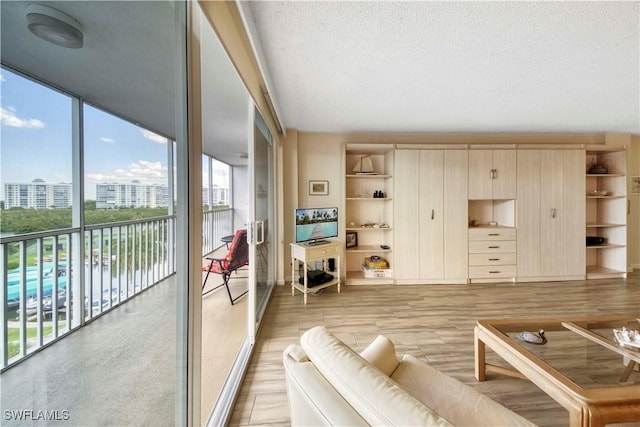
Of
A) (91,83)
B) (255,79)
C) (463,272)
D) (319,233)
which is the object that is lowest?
(463,272)

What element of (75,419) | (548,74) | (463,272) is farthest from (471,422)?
(463,272)

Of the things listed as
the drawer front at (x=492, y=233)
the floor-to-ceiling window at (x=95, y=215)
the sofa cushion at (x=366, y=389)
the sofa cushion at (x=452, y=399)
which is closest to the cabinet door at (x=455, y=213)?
the drawer front at (x=492, y=233)

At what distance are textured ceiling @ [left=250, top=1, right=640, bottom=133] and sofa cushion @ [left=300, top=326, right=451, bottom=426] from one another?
1764 millimetres

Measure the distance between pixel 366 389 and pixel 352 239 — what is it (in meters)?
3.27

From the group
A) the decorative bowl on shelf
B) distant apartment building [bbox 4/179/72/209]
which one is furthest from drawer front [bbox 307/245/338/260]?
the decorative bowl on shelf

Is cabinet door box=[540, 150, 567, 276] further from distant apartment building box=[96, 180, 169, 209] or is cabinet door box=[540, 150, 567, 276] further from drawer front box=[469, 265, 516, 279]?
distant apartment building box=[96, 180, 169, 209]

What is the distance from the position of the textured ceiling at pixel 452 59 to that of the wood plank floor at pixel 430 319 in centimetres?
218

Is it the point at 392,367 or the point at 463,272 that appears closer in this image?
the point at 392,367

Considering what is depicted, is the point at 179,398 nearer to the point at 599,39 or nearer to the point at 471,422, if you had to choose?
the point at 471,422

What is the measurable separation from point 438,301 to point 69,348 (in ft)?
11.0

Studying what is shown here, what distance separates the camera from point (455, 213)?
3.72m

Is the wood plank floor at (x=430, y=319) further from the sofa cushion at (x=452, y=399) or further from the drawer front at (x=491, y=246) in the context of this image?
the sofa cushion at (x=452, y=399)

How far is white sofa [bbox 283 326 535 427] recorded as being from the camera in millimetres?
646

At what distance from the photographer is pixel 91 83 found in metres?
0.84
